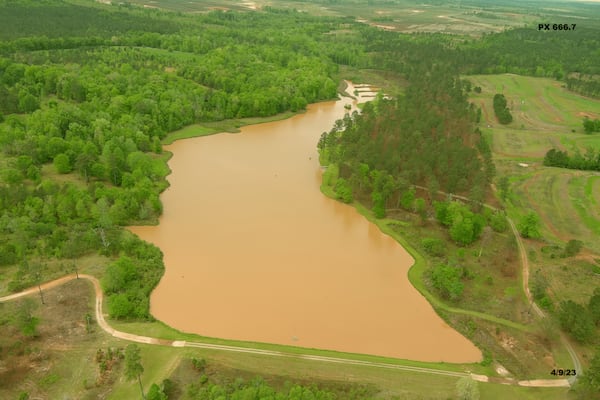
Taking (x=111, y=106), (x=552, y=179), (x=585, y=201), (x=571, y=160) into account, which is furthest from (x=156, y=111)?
(x=571, y=160)

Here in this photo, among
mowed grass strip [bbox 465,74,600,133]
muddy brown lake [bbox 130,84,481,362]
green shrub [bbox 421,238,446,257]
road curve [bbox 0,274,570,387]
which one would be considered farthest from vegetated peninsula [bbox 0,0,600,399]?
muddy brown lake [bbox 130,84,481,362]

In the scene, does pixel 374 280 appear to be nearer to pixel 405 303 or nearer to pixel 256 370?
pixel 405 303

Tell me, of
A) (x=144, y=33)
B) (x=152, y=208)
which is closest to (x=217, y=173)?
(x=152, y=208)

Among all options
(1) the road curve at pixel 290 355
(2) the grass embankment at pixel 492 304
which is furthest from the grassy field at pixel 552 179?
(1) the road curve at pixel 290 355

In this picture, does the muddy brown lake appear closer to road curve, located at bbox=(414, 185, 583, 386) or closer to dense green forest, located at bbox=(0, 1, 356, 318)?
dense green forest, located at bbox=(0, 1, 356, 318)

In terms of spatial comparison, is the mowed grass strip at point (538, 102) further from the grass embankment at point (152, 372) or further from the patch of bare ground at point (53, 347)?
the patch of bare ground at point (53, 347)
